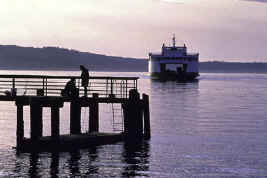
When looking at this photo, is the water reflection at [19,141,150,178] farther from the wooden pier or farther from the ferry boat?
the ferry boat

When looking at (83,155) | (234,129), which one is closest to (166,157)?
(83,155)

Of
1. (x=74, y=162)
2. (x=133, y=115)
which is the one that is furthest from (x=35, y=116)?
(x=133, y=115)

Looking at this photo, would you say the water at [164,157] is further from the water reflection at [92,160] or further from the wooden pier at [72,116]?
the wooden pier at [72,116]

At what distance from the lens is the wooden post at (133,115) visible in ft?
123

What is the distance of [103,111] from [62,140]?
33.5m

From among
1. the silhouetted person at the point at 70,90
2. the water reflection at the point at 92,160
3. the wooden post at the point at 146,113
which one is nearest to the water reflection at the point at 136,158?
the wooden post at the point at 146,113

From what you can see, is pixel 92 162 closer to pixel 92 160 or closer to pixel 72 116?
pixel 92 160

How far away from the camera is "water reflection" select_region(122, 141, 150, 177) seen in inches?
1135

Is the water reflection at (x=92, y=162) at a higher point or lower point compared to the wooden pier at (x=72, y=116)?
lower

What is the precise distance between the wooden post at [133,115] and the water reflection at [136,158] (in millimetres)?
725

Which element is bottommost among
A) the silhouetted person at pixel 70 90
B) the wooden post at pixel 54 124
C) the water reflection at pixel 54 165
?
the water reflection at pixel 54 165

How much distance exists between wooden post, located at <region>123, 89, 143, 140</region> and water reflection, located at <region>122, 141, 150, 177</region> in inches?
28.5

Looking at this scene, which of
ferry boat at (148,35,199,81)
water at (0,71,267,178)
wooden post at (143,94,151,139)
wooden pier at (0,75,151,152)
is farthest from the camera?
ferry boat at (148,35,199,81)

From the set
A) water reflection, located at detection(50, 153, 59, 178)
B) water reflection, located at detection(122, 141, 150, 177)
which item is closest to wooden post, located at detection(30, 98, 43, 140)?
water reflection, located at detection(50, 153, 59, 178)
